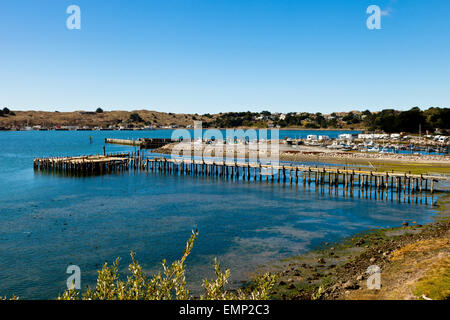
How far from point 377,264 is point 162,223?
69.2 ft

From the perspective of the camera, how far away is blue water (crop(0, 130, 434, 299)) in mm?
25750

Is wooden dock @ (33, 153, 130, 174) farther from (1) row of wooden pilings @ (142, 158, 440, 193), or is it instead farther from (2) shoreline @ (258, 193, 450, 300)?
→ (2) shoreline @ (258, 193, 450, 300)

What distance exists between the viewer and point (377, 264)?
23547mm

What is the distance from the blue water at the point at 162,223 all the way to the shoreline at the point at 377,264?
2.13 m

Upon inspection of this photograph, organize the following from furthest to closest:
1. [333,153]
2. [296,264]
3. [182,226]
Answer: [333,153] < [182,226] < [296,264]

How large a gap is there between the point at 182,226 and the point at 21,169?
58.2 metres

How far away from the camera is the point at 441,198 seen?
45719 millimetres

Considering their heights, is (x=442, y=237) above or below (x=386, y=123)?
below

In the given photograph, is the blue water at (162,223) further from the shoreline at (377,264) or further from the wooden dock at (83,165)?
the wooden dock at (83,165)

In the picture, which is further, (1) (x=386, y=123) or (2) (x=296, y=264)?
(1) (x=386, y=123)

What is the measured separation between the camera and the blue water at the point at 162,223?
25750 millimetres
